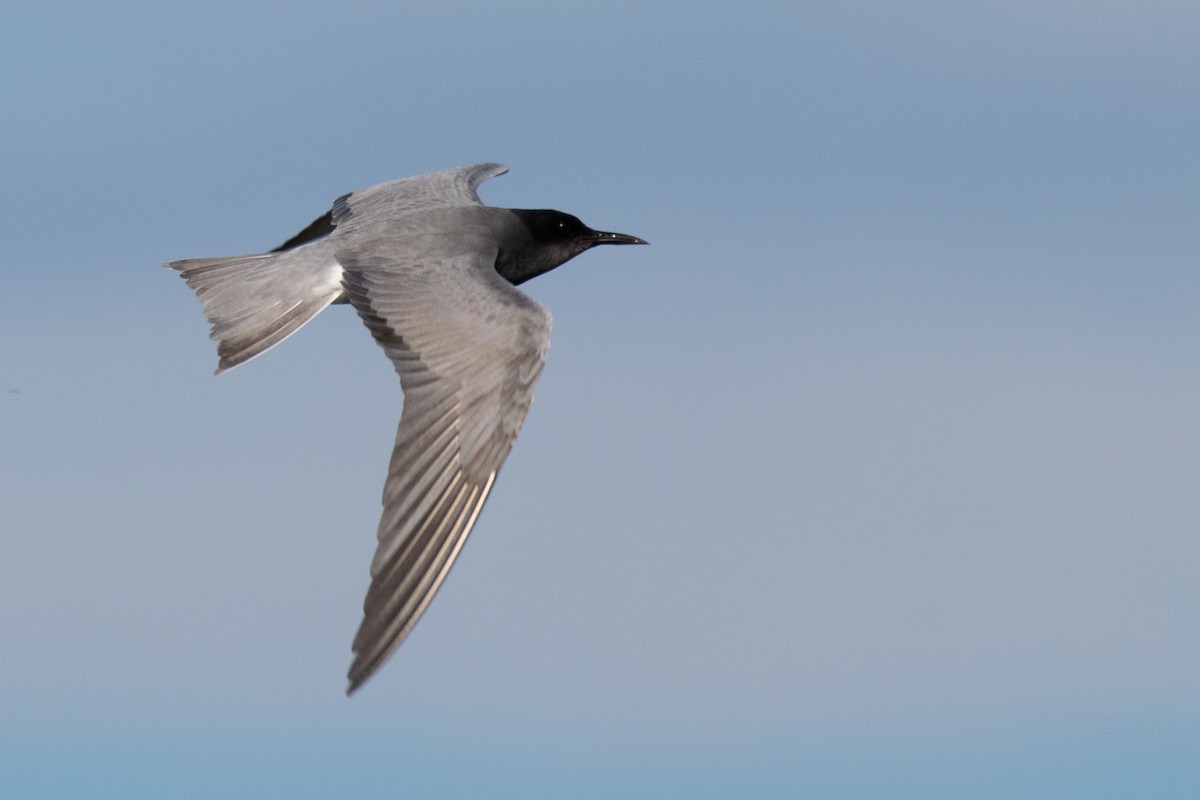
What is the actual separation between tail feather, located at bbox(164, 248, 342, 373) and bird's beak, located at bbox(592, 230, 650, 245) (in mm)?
3888

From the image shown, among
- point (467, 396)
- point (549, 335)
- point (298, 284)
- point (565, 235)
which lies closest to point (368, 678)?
point (467, 396)

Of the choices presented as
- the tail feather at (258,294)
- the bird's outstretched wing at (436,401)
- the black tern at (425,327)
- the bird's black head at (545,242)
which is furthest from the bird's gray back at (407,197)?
the bird's outstretched wing at (436,401)

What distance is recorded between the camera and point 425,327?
1548cm

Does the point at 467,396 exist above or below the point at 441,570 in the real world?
above

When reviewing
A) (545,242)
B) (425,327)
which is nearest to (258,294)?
(425,327)

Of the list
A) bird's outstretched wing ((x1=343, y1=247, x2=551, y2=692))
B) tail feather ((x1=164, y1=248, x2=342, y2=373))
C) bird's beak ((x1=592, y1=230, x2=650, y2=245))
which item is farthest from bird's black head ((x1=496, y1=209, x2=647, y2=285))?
tail feather ((x1=164, y1=248, x2=342, y2=373))

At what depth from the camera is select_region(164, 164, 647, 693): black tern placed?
1321 centimetres

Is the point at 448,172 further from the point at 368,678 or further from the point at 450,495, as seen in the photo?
the point at 368,678

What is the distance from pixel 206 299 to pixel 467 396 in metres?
3.61

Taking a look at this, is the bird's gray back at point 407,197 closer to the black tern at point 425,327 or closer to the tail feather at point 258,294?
the black tern at point 425,327

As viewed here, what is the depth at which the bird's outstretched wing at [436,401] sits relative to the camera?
1297 centimetres

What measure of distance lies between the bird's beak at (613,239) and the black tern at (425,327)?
2 centimetres

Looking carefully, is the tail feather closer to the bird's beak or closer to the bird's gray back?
the bird's gray back

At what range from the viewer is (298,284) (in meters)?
16.8
